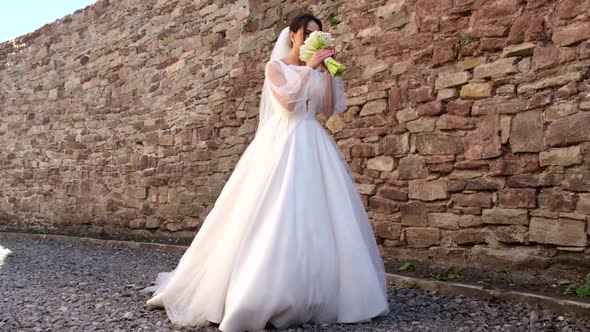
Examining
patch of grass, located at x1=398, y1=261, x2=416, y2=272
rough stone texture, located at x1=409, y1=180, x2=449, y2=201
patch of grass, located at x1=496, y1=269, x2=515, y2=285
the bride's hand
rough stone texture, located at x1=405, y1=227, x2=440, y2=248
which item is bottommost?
patch of grass, located at x1=398, y1=261, x2=416, y2=272

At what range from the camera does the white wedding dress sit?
2664mm

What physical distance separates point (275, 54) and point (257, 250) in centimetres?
128

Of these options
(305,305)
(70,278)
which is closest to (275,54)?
(305,305)

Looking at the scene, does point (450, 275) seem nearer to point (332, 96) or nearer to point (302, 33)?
A: point (332, 96)

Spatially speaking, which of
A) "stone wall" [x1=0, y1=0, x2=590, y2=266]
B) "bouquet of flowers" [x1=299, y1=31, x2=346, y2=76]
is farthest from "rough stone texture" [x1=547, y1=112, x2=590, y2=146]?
"bouquet of flowers" [x1=299, y1=31, x2=346, y2=76]

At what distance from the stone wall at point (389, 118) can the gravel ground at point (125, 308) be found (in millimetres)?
702

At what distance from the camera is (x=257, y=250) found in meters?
2.74

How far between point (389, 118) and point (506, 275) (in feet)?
5.33

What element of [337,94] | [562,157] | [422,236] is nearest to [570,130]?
[562,157]

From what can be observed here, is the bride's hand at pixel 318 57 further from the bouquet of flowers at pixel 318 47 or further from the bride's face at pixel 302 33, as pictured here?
the bride's face at pixel 302 33

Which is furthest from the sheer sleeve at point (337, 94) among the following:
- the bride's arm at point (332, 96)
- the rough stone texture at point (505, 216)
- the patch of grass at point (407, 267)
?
the patch of grass at point (407, 267)

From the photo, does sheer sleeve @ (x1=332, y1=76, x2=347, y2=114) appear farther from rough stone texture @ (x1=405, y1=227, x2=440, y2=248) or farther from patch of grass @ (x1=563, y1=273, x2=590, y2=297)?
patch of grass @ (x1=563, y1=273, x2=590, y2=297)

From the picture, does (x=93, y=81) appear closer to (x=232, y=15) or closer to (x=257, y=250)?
(x=232, y=15)

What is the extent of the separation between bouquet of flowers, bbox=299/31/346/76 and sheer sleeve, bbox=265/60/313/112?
3.6 inches
